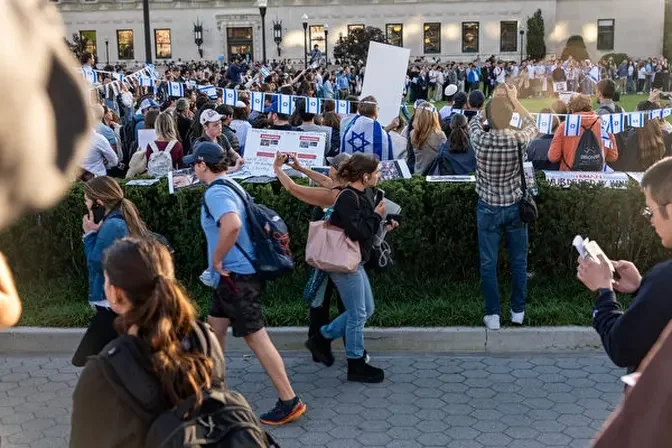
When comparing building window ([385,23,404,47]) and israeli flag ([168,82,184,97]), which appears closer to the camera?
israeli flag ([168,82,184,97])

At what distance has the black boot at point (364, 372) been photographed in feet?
21.0

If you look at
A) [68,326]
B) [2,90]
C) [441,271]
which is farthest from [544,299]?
[2,90]

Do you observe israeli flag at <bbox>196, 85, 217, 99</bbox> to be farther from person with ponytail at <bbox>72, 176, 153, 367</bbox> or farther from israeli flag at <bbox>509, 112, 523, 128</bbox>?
person with ponytail at <bbox>72, 176, 153, 367</bbox>

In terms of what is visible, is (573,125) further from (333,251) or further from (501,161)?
(333,251)

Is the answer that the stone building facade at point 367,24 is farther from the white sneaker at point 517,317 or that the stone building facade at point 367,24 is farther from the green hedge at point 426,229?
the white sneaker at point 517,317

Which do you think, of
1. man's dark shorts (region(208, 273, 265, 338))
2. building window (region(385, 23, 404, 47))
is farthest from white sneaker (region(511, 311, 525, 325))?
building window (region(385, 23, 404, 47))

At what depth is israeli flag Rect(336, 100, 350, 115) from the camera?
1324 centimetres

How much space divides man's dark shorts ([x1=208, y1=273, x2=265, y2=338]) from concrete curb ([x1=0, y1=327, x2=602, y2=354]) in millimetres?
1664

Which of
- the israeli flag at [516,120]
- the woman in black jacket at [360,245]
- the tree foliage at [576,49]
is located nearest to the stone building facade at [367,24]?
the tree foliage at [576,49]

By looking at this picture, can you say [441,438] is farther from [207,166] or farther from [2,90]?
[2,90]

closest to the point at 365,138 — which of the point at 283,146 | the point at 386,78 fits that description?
the point at 283,146

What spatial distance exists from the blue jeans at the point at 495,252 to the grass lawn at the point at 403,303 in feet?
0.76

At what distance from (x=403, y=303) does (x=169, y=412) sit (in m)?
5.23

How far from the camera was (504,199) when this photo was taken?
7.05 m
